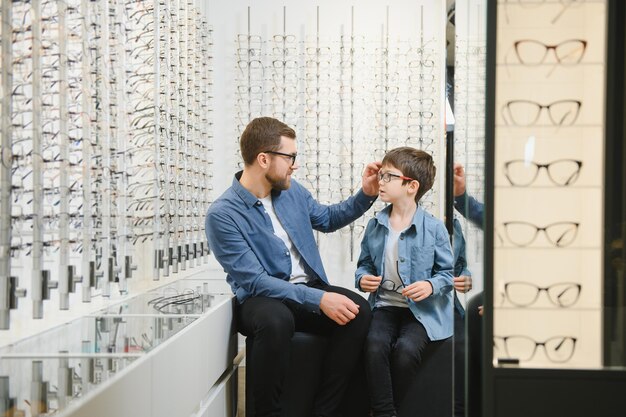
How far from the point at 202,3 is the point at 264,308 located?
129 inches

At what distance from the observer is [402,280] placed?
3555mm

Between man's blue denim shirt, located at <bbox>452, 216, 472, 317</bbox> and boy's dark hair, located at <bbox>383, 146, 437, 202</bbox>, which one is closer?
man's blue denim shirt, located at <bbox>452, 216, 472, 317</bbox>

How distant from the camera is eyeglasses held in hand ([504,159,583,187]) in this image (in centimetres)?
134

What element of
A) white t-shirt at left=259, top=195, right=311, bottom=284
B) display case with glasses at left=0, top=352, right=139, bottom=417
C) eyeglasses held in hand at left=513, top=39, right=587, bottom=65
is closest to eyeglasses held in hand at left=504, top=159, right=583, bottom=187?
A: eyeglasses held in hand at left=513, top=39, right=587, bottom=65

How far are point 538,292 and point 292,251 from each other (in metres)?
2.32

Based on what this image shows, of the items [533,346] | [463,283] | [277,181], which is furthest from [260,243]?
[533,346]

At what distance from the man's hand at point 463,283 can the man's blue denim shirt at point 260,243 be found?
1.57m

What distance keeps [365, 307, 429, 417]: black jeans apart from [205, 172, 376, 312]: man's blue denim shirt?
334mm

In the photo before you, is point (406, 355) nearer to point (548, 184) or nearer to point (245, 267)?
point (245, 267)

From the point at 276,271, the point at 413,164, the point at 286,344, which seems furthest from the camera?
the point at 413,164

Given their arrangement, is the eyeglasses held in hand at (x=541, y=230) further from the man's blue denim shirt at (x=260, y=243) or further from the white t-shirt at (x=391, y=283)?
the white t-shirt at (x=391, y=283)

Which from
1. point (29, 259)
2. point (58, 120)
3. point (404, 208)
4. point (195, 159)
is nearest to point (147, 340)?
point (29, 259)

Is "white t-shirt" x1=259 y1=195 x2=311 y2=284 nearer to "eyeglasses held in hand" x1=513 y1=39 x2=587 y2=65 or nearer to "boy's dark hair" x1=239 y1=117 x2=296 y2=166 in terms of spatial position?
"boy's dark hair" x1=239 y1=117 x2=296 y2=166

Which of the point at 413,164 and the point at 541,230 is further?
the point at 413,164
